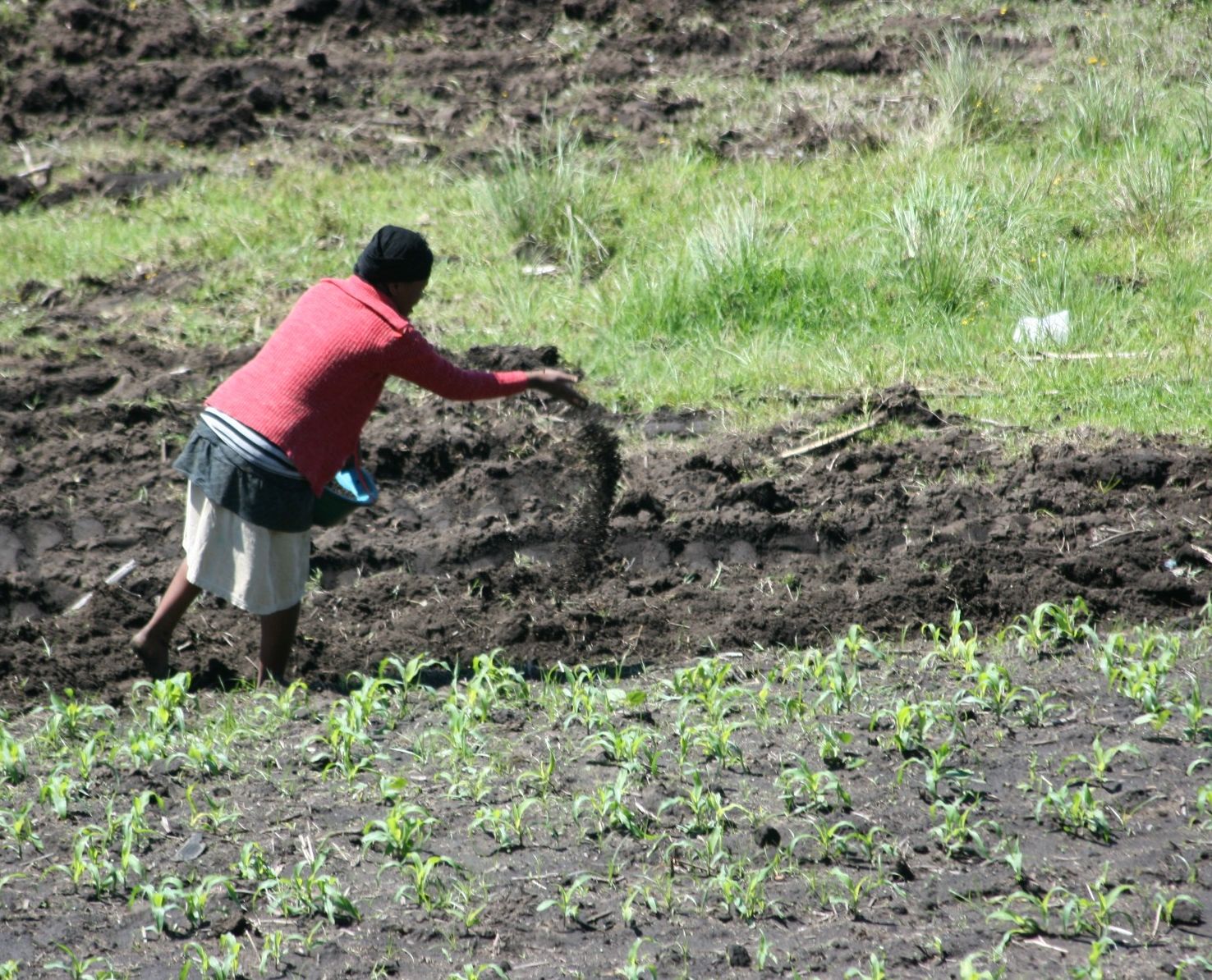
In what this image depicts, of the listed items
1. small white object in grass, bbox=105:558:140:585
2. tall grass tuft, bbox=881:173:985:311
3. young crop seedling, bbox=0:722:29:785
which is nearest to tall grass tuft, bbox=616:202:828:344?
tall grass tuft, bbox=881:173:985:311

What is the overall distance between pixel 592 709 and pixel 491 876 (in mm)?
875

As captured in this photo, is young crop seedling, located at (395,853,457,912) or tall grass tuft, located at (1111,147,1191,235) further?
tall grass tuft, located at (1111,147,1191,235)

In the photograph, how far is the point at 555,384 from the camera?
505 centimetres

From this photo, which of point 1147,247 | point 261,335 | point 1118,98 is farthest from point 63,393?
point 1118,98

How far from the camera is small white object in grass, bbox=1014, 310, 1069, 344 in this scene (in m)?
7.70

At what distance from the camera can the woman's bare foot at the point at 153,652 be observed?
509 cm

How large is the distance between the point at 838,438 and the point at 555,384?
218 cm

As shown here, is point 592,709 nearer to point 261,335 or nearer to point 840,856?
point 840,856

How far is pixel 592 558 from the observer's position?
19.6 feet

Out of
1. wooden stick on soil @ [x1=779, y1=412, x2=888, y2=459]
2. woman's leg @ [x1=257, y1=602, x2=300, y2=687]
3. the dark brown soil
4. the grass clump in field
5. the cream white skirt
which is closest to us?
the grass clump in field

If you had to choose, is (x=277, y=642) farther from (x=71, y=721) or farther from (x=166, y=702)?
(x=71, y=721)

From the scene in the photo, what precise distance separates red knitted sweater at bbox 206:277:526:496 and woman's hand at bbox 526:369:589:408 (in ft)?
0.57

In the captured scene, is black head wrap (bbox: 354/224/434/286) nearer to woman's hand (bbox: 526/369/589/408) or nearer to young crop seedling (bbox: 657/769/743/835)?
woman's hand (bbox: 526/369/589/408)

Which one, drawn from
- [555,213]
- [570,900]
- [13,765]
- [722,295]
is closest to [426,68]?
[555,213]
